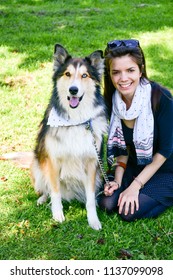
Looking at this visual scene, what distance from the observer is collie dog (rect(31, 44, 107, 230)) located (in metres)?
3.29

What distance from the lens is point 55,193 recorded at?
360 cm

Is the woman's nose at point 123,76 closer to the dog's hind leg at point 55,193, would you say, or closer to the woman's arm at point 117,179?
the woman's arm at point 117,179

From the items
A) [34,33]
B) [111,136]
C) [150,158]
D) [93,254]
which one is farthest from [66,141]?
[34,33]

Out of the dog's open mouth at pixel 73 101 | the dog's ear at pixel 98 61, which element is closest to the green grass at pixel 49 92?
the dog's open mouth at pixel 73 101

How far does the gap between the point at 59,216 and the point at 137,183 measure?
758 millimetres

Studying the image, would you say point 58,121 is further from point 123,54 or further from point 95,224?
point 95,224

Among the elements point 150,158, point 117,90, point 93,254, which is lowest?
point 93,254

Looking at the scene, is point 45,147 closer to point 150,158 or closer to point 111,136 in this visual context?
point 111,136

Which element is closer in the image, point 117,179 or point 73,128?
point 73,128

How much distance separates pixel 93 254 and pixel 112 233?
327mm

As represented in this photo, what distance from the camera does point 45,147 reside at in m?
3.50

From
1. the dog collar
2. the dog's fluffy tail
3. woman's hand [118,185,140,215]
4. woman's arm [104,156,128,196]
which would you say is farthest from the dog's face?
the dog's fluffy tail

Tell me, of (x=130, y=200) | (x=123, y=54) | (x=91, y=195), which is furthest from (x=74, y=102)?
(x=130, y=200)
